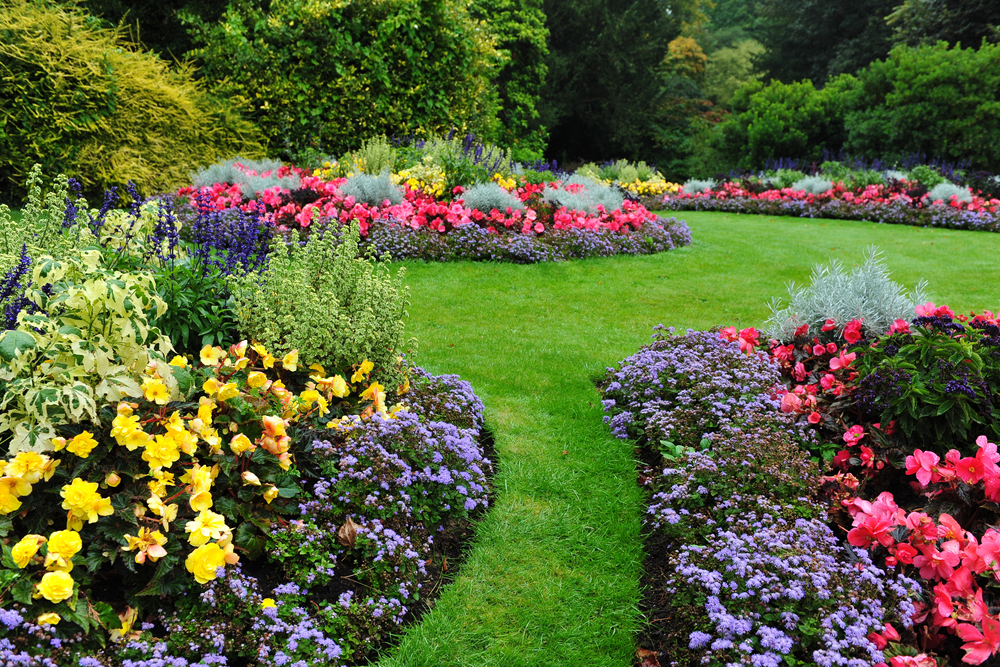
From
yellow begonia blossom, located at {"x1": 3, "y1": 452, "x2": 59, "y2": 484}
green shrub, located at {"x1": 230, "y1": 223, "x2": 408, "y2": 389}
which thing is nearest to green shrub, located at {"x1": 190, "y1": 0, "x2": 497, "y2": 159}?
green shrub, located at {"x1": 230, "y1": 223, "x2": 408, "y2": 389}

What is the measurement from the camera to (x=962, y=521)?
2416mm

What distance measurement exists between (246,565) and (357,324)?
3.97 feet

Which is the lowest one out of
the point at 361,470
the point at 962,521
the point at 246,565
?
the point at 246,565

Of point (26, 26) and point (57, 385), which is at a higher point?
point (26, 26)

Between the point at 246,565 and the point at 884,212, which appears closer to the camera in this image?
the point at 246,565

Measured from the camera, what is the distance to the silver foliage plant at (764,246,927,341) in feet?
12.6

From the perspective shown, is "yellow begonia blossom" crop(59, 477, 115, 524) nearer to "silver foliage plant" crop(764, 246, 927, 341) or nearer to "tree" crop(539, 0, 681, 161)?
"silver foliage plant" crop(764, 246, 927, 341)

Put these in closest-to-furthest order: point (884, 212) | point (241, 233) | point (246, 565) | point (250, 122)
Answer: point (246, 565) → point (241, 233) → point (250, 122) → point (884, 212)

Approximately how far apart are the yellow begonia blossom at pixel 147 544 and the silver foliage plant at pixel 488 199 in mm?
6578

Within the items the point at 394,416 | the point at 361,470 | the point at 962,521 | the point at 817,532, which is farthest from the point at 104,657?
the point at 962,521

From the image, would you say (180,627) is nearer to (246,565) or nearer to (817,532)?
(246,565)

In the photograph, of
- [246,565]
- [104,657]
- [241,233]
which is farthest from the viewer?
[241,233]

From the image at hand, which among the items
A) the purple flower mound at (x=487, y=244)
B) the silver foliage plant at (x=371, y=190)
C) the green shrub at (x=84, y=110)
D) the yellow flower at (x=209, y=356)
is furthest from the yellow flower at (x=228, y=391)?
the green shrub at (x=84, y=110)

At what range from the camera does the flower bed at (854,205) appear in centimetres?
1205
